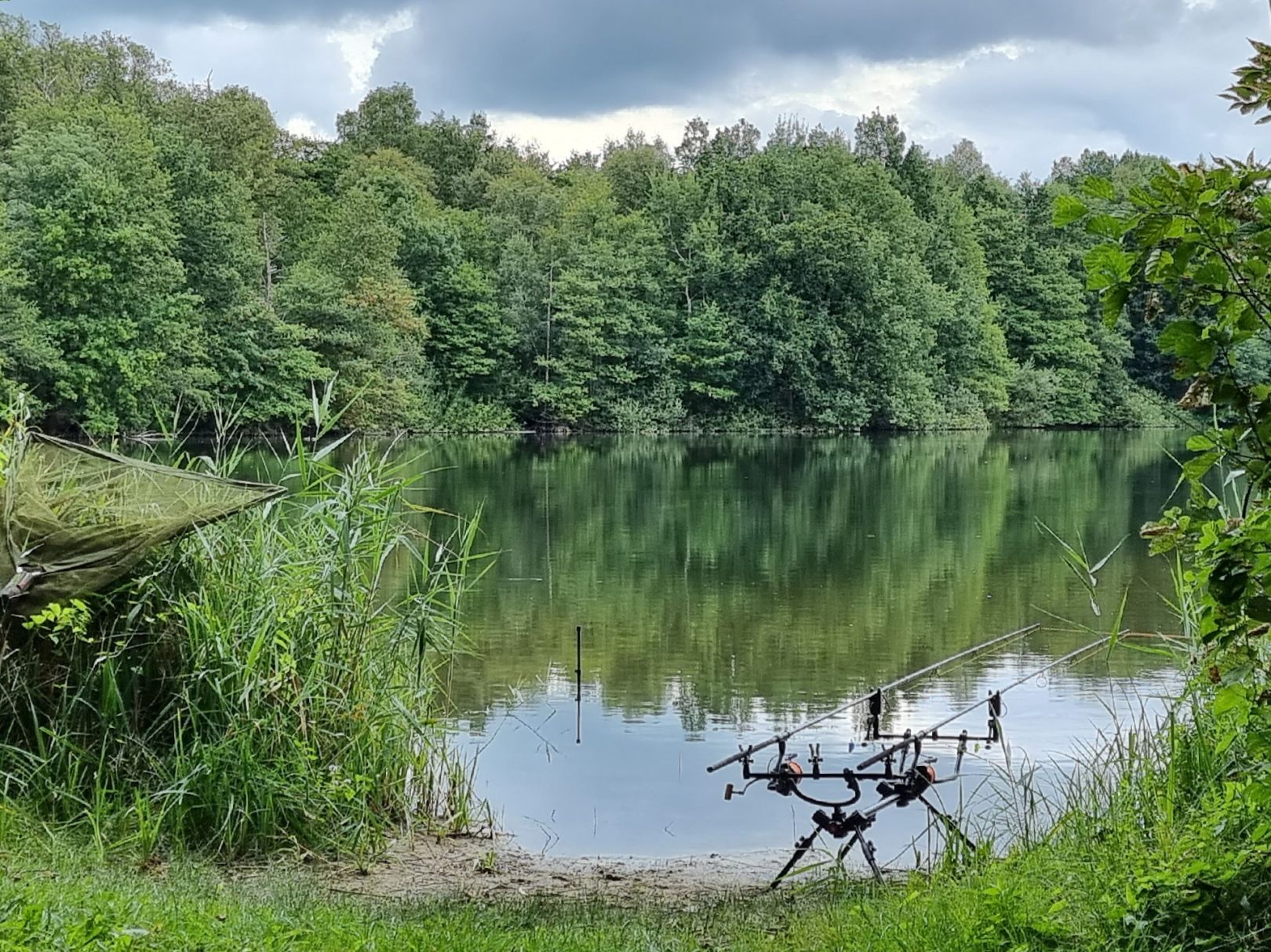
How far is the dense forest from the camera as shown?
111 ft

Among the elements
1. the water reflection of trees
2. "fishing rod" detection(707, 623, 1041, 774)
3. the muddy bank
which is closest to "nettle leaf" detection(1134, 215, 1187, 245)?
"fishing rod" detection(707, 623, 1041, 774)

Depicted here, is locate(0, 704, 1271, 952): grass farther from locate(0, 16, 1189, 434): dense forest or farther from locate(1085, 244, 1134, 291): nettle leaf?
locate(0, 16, 1189, 434): dense forest

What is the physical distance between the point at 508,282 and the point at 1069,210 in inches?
1934

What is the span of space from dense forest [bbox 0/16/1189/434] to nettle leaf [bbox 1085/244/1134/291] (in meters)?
31.8

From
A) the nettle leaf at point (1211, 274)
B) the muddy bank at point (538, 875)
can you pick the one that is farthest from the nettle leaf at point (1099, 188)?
the muddy bank at point (538, 875)

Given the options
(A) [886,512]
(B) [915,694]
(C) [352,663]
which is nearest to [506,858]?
(C) [352,663]

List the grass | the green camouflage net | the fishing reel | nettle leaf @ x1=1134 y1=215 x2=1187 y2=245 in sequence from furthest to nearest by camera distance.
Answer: the green camouflage net, the fishing reel, the grass, nettle leaf @ x1=1134 y1=215 x2=1187 y2=245

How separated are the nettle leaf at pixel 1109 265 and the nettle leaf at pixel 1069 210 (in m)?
0.08

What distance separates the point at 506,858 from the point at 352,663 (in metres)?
1.22

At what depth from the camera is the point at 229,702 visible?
18.7 ft

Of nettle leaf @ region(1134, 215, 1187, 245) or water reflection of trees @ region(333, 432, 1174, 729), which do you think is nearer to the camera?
nettle leaf @ region(1134, 215, 1187, 245)

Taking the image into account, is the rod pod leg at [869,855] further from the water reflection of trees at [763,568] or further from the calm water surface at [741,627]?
the water reflection of trees at [763,568]

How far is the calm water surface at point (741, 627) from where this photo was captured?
26.9 ft

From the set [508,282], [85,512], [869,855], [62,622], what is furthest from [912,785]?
[508,282]
